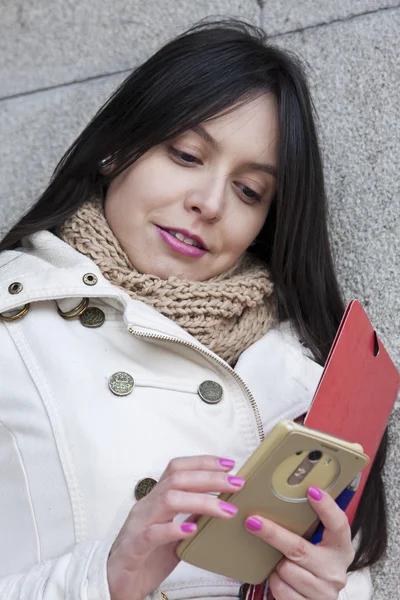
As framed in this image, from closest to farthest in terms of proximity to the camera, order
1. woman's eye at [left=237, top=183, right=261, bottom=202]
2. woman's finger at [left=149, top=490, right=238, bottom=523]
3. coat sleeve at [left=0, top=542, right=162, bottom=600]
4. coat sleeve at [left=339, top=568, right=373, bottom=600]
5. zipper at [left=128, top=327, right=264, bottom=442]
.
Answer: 1. woman's finger at [left=149, top=490, right=238, bottom=523]
2. coat sleeve at [left=0, top=542, right=162, bottom=600]
3. zipper at [left=128, top=327, right=264, bottom=442]
4. coat sleeve at [left=339, top=568, right=373, bottom=600]
5. woman's eye at [left=237, top=183, right=261, bottom=202]

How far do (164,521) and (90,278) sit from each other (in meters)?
0.53

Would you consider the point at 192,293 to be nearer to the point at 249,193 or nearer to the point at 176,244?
the point at 176,244

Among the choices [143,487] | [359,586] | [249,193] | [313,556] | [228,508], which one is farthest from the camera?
[249,193]

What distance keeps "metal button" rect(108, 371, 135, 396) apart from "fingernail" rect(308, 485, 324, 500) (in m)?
0.44

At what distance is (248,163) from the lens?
5.54ft

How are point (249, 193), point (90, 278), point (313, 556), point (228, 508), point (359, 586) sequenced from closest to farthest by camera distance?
point (228, 508)
point (313, 556)
point (90, 278)
point (359, 586)
point (249, 193)

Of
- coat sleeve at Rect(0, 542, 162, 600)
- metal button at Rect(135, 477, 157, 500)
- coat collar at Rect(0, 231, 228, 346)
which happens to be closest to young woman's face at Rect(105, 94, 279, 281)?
coat collar at Rect(0, 231, 228, 346)

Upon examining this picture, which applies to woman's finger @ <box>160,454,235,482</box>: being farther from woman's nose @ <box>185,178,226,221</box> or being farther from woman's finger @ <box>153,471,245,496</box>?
woman's nose @ <box>185,178,226,221</box>

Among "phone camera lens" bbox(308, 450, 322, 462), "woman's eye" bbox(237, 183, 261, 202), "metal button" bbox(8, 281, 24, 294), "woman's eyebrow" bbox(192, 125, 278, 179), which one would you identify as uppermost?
"woman's eyebrow" bbox(192, 125, 278, 179)

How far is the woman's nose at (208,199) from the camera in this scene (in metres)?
1.62

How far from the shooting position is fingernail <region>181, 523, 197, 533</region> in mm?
1102

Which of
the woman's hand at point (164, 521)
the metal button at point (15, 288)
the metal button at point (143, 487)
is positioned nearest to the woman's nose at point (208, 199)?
the metal button at point (15, 288)

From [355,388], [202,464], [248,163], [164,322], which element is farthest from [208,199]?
[202,464]

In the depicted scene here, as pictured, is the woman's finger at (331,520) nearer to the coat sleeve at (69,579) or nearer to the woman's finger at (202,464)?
the woman's finger at (202,464)
